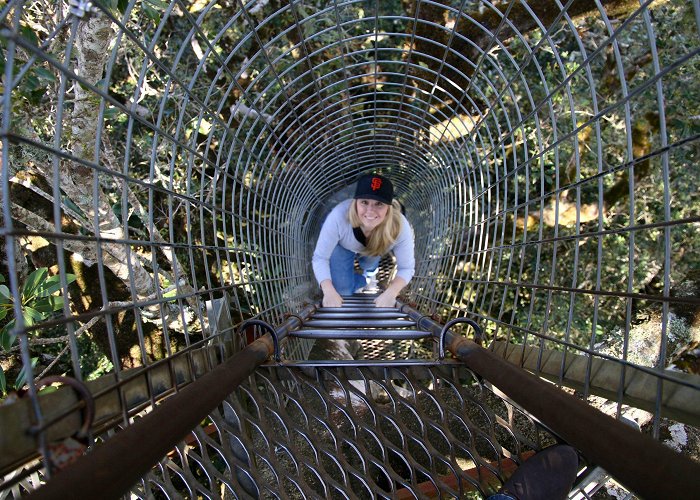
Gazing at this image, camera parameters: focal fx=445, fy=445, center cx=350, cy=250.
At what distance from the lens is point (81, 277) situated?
3600 millimetres

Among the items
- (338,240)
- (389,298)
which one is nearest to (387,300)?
(389,298)

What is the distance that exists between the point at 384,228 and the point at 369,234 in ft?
0.42

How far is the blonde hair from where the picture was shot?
8.48 feet

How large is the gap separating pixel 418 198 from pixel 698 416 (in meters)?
2.83

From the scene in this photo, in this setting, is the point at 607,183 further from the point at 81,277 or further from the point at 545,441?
the point at 81,277

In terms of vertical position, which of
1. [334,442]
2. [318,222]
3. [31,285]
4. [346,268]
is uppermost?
[318,222]

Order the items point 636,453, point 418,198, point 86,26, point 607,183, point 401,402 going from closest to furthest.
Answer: point 636,453
point 401,402
point 86,26
point 418,198
point 607,183

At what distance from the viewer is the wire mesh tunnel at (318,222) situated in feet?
3.08

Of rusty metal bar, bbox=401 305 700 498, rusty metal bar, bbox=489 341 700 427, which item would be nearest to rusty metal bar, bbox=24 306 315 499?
rusty metal bar, bbox=401 305 700 498

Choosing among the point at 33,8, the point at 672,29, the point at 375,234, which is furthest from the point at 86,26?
the point at 672,29

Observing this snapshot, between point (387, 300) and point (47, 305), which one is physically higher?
point (387, 300)

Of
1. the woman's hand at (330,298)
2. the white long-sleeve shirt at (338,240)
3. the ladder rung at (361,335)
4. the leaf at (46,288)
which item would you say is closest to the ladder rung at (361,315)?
the woman's hand at (330,298)

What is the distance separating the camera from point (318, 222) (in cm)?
378

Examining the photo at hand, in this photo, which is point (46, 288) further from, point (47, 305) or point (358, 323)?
point (358, 323)
